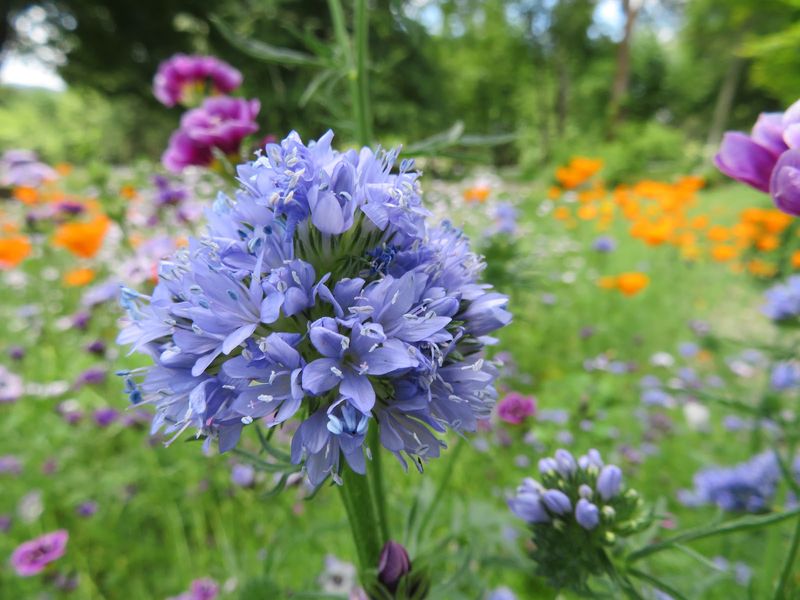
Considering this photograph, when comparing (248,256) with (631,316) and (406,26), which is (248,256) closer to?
(406,26)

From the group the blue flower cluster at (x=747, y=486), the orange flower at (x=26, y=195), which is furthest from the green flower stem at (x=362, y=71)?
the orange flower at (x=26, y=195)

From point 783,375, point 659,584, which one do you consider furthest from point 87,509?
point 783,375

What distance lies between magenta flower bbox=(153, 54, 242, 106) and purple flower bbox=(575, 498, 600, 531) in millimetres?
2272

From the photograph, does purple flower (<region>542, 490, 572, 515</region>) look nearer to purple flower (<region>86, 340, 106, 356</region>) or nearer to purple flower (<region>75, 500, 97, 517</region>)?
purple flower (<region>75, 500, 97, 517</region>)

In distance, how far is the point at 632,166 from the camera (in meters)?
15.2

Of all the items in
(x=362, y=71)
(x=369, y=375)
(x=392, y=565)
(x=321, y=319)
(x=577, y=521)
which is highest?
(x=362, y=71)

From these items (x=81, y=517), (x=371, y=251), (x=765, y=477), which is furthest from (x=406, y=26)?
(x=81, y=517)

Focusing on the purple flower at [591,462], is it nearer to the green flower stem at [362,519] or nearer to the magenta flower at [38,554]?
the green flower stem at [362,519]

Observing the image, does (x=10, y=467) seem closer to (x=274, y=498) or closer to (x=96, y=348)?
(x=96, y=348)

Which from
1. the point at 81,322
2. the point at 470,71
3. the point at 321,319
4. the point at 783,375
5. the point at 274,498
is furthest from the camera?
the point at 470,71

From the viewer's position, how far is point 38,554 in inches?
84.4

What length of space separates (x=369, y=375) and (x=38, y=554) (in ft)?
7.17

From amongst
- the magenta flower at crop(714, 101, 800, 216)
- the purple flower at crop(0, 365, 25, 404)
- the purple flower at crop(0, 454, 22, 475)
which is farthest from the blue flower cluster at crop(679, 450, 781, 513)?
the purple flower at crop(0, 365, 25, 404)

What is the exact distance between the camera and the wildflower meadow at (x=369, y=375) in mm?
808
